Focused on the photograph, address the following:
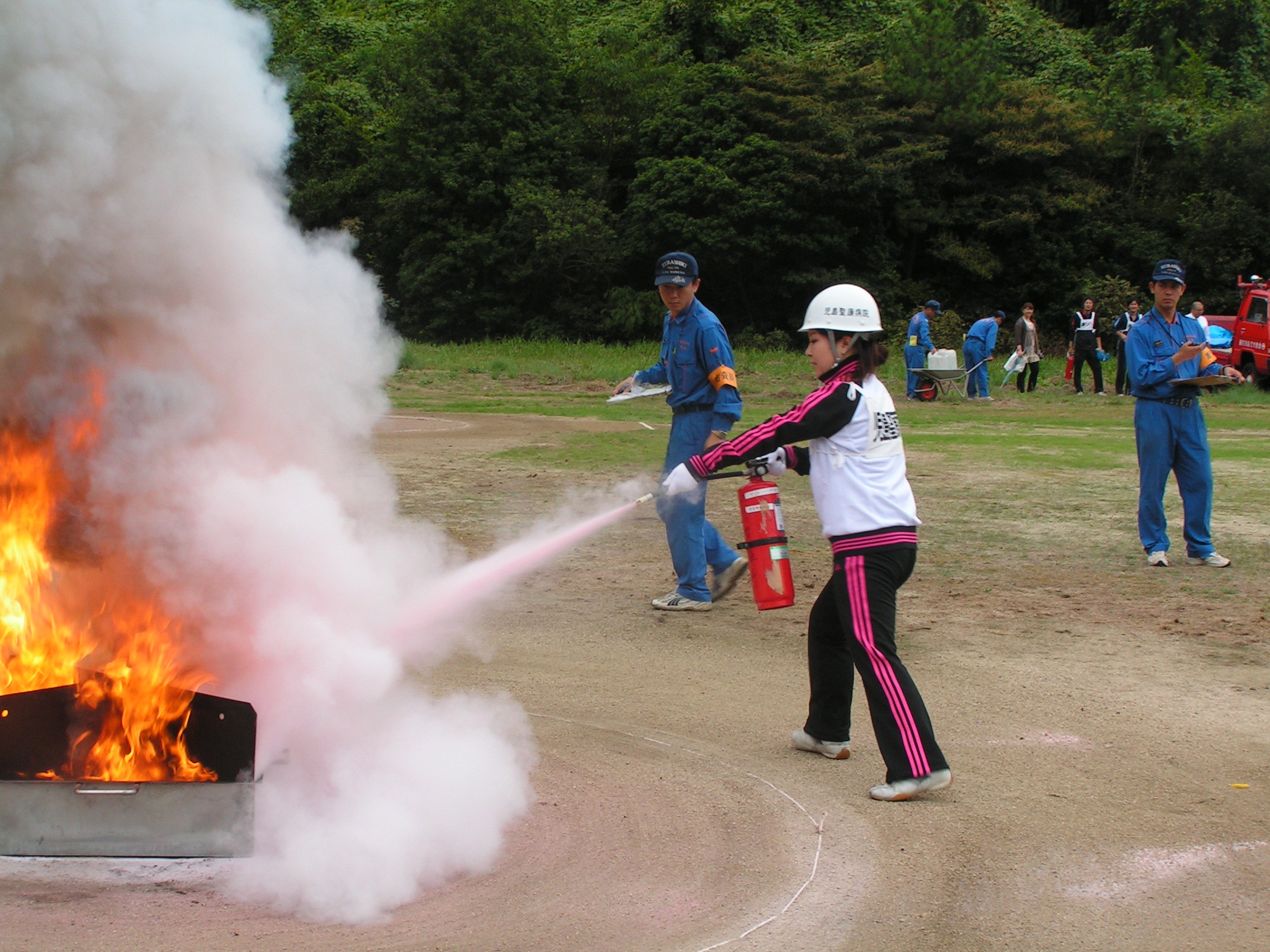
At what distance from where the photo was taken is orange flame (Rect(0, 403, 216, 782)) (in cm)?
404

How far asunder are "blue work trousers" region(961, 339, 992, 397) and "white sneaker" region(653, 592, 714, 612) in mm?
17337

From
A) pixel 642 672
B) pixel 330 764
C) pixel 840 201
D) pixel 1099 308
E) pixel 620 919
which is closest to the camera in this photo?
pixel 620 919

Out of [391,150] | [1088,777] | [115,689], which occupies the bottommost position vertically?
[1088,777]

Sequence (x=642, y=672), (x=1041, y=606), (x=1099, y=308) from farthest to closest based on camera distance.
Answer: (x=1099, y=308), (x=1041, y=606), (x=642, y=672)

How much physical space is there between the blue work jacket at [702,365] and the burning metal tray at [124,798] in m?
3.95

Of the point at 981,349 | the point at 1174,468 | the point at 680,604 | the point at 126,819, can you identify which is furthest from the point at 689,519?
the point at 981,349

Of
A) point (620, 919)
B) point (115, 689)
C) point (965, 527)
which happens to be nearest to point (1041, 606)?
point (965, 527)

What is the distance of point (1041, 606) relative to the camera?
7.85 m

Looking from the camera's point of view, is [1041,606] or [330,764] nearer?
[330,764]

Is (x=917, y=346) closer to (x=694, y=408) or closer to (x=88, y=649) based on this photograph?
(x=694, y=408)

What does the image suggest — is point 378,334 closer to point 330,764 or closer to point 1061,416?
point 330,764

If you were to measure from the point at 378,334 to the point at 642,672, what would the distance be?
253 centimetres

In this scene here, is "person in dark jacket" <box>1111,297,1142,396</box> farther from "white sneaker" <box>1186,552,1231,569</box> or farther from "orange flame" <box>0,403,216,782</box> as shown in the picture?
"orange flame" <box>0,403,216,782</box>

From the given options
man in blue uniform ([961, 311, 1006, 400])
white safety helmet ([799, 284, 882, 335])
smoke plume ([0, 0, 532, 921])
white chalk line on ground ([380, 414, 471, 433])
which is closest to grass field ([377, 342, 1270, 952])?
smoke plume ([0, 0, 532, 921])
